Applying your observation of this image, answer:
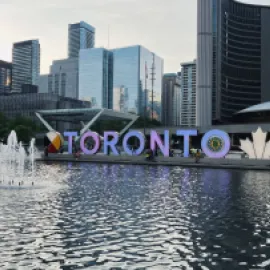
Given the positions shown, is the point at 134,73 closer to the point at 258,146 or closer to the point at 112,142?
the point at 112,142

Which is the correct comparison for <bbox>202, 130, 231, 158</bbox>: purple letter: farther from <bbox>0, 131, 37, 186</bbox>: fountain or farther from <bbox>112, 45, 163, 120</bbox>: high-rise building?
<bbox>112, 45, 163, 120</bbox>: high-rise building

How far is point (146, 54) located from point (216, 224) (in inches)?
6956

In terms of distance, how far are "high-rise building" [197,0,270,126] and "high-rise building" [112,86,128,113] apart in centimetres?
Answer: 5987

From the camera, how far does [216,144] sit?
4097 cm

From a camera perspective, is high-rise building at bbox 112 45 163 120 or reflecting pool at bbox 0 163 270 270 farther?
high-rise building at bbox 112 45 163 120

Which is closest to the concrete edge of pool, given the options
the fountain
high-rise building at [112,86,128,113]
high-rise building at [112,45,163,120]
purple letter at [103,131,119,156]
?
purple letter at [103,131,119,156]

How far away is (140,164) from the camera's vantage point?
41.6 metres

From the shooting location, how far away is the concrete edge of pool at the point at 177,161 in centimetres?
3741

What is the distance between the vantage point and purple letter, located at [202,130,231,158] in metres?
40.1

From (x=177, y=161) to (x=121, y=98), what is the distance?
496ft

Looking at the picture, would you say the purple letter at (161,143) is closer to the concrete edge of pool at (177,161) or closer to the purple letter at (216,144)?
the concrete edge of pool at (177,161)

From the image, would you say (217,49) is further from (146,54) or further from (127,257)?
(127,257)

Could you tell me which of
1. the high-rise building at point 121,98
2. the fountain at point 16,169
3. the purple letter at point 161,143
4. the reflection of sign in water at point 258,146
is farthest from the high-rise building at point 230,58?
the fountain at point 16,169

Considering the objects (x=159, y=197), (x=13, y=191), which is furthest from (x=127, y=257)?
Answer: (x=13, y=191)
